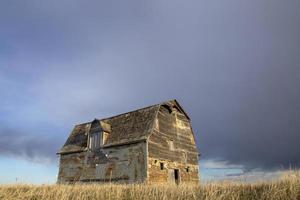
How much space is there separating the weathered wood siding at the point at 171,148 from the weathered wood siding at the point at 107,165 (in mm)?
977

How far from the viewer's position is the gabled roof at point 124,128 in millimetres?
24031

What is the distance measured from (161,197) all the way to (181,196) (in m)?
0.62

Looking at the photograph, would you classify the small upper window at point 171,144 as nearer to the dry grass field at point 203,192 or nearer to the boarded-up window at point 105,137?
the boarded-up window at point 105,137

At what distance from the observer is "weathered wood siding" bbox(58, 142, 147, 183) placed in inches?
894

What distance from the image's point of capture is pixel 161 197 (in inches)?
341

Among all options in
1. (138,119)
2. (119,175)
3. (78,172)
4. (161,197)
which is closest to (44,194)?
(161,197)

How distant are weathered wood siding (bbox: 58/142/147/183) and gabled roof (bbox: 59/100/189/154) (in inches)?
25.7

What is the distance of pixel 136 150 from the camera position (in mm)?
23156

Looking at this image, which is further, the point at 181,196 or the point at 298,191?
the point at 181,196

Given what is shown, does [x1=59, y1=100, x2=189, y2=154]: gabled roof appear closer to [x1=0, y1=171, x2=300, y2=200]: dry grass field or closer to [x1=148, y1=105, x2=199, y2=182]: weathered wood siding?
[x1=148, y1=105, x2=199, y2=182]: weathered wood siding

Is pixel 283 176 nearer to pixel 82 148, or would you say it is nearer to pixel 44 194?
pixel 44 194

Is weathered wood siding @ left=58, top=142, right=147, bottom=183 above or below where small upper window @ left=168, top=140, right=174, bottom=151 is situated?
below

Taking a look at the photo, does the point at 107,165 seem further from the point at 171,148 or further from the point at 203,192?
the point at 203,192

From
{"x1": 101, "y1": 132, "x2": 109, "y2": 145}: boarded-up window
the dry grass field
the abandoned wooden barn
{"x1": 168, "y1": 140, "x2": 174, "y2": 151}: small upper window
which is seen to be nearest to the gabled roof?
the abandoned wooden barn
